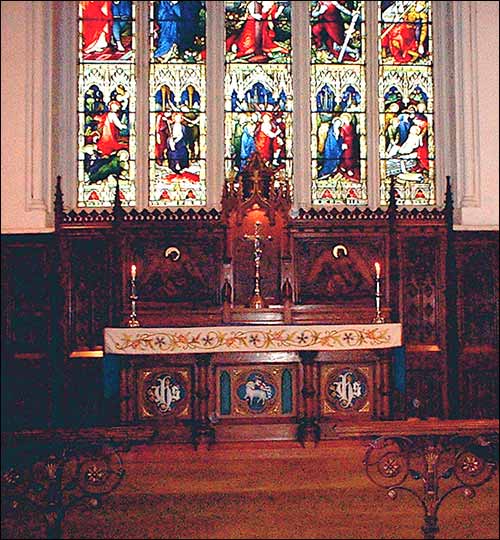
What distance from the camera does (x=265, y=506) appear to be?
15.8ft

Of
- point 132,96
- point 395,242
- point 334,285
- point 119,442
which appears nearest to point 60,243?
point 132,96

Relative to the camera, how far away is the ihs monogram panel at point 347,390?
7125 millimetres

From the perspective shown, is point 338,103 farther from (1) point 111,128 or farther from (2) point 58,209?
(2) point 58,209

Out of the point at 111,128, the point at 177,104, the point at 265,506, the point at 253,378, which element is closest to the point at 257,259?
the point at 253,378

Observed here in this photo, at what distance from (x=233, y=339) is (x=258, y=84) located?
3.94 metres

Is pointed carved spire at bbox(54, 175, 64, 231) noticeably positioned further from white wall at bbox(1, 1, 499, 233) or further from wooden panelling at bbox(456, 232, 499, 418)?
wooden panelling at bbox(456, 232, 499, 418)

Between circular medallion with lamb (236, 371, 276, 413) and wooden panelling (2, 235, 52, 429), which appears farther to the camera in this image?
wooden panelling (2, 235, 52, 429)

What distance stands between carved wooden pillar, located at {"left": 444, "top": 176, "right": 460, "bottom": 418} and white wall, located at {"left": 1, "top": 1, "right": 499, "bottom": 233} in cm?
38

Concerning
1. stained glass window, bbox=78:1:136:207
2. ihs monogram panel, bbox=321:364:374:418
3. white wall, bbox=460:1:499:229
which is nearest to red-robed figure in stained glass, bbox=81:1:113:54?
stained glass window, bbox=78:1:136:207

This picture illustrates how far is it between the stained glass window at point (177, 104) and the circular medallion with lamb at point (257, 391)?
2.93 metres

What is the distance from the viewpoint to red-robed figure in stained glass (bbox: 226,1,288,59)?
9.50 meters

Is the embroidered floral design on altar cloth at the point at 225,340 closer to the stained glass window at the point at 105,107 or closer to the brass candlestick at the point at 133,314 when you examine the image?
the brass candlestick at the point at 133,314

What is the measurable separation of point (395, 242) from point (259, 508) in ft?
13.7

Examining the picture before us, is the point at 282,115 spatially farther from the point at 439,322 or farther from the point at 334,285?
the point at 439,322
